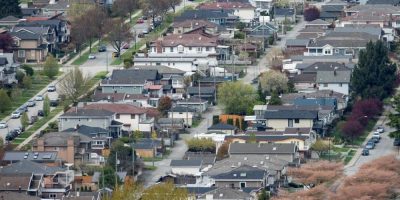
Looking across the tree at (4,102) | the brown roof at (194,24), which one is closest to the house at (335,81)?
the tree at (4,102)

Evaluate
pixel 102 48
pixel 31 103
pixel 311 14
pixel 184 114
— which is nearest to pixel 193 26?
pixel 102 48

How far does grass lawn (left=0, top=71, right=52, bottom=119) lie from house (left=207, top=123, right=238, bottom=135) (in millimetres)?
4989

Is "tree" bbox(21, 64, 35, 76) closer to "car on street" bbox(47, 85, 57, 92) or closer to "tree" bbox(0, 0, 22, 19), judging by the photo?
"car on street" bbox(47, 85, 57, 92)

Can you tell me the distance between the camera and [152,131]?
49.3 meters

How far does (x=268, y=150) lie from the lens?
153 ft

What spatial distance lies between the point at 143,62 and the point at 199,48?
2.46 m

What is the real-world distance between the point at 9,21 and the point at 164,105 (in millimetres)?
11102

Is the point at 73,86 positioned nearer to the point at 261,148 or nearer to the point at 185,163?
the point at 261,148

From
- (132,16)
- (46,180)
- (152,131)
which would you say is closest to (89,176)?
(46,180)

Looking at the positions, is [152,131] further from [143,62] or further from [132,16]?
[132,16]

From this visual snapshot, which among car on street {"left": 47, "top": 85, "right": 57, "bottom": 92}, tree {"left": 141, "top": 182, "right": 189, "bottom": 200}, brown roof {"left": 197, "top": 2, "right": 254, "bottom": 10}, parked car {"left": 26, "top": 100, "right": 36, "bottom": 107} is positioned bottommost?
parked car {"left": 26, "top": 100, "right": 36, "bottom": 107}

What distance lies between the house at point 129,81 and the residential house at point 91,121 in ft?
11.0

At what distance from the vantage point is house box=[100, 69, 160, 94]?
52.9 meters

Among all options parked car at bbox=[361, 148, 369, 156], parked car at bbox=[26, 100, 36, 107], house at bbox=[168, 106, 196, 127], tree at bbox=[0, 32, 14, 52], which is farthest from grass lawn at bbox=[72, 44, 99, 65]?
parked car at bbox=[361, 148, 369, 156]
